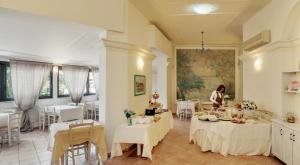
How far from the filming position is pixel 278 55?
14.5 feet

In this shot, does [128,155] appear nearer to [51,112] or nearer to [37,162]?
[37,162]

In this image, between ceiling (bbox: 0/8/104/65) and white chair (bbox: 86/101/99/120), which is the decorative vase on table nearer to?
ceiling (bbox: 0/8/104/65)

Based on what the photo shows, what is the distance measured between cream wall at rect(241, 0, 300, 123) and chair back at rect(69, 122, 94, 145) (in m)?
4.22

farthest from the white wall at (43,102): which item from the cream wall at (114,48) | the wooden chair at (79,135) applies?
the wooden chair at (79,135)

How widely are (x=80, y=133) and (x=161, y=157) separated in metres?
1.91

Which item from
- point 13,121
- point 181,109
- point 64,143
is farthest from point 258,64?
point 13,121

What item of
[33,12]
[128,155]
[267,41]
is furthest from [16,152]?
[267,41]

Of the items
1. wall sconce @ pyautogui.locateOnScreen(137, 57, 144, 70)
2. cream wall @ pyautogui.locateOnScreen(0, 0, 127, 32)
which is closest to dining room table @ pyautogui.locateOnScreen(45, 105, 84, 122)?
wall sconce @ pyautogui.locateOnScreen(137, 57, 144, 70)

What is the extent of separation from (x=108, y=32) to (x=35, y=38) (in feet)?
6.39

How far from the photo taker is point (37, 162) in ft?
13.6

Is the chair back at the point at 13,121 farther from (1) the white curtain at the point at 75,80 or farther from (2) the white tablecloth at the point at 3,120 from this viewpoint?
(1) the white curtain at the point at 75,80

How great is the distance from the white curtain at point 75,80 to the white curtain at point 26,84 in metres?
1.37

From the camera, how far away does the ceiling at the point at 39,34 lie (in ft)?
11.6

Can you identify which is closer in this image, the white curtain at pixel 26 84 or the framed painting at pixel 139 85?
the framed painting at pixel 139 85
